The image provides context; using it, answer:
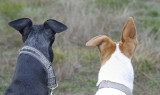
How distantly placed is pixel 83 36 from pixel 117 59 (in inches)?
144

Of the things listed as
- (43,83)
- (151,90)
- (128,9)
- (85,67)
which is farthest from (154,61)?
(43,83)

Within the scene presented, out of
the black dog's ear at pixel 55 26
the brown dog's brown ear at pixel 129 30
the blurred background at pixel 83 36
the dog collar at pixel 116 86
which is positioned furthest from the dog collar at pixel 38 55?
the blurred background at pixel 83 36

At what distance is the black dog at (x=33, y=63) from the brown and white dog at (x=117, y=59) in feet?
2.35

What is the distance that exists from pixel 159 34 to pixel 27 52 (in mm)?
4061

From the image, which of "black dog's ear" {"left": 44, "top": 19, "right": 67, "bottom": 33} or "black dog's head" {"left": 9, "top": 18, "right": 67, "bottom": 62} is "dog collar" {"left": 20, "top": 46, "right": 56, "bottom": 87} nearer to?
"black dog's head" {"left": 9, "top": 18, "right": 67, "bottom": 62}

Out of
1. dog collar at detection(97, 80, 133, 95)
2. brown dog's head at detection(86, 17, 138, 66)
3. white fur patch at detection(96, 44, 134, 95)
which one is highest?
brown dog's head at detection(86, 17, 138, 66)

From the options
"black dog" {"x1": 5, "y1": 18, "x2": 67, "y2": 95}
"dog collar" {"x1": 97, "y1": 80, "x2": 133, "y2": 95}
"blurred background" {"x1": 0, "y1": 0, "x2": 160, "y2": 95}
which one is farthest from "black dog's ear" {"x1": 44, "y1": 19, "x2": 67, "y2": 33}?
"blurred background" {"x1": 0, "y1": 0, "x2": 160, "y2": 95}

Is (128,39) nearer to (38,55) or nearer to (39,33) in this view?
(38,55)

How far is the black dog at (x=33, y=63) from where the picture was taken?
363cm

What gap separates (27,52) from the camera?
3820 mm

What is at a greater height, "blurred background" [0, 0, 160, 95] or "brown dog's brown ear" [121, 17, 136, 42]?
"brown dog's brown ear" [121, 17, 136, 42]

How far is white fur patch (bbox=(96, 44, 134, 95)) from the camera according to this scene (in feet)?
11.0

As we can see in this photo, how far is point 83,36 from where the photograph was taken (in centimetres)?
706

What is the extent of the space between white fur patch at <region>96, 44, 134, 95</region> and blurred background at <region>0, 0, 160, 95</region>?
203 cm
